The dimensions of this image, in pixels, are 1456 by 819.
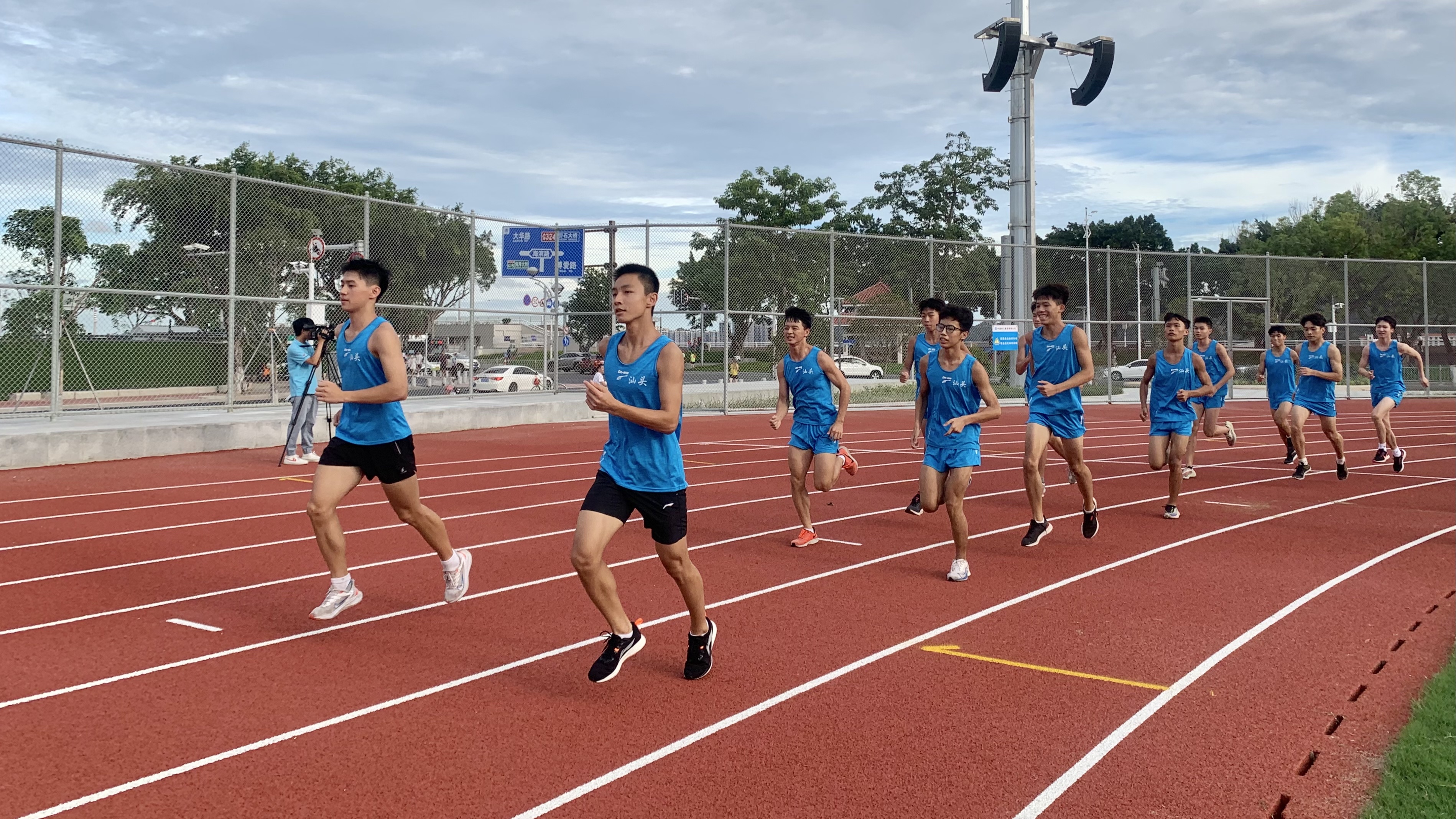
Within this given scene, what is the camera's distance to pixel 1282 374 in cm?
1416

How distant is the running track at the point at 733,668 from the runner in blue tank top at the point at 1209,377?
8.17 feet

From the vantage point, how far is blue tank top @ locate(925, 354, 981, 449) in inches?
308

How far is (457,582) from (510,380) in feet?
55.4

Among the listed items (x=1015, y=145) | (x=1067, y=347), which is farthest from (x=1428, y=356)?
(x=1067, y=347)

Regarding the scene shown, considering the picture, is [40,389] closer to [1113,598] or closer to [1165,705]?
[1113,598]

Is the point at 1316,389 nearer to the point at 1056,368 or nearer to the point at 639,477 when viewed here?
the point at 1056,368

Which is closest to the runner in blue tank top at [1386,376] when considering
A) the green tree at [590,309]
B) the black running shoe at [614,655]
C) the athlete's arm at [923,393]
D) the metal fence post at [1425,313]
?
the athlete's arm at [923,393]

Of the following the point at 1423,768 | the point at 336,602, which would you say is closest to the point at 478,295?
the point at 336,602

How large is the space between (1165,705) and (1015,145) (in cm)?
2788

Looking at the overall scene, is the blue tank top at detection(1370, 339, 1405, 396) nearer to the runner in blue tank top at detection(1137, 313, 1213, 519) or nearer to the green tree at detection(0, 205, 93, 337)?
the runner in blue tank top at detection(1137, 313, 1213, 519)

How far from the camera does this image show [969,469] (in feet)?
24.9

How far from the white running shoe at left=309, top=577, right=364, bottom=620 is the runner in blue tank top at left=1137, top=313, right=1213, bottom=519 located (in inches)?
289

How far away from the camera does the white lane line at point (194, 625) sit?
20.0 feet

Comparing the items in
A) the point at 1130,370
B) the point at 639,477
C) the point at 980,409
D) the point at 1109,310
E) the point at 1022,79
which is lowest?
the point at 639,477
